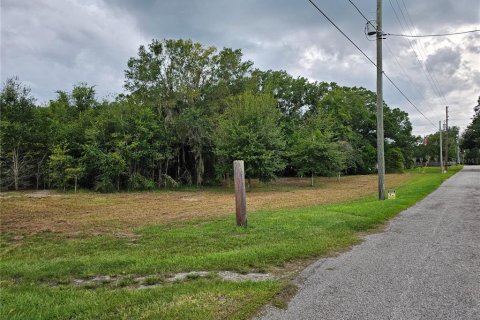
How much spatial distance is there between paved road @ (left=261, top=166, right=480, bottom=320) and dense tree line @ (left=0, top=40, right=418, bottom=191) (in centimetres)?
1791

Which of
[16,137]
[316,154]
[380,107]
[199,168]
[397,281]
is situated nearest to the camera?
[397,281]

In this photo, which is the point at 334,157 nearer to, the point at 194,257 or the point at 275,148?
the point at 275,148

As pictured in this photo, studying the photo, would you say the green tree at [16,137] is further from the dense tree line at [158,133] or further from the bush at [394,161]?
the bush at [394,161]

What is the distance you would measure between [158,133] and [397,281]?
76.0ft

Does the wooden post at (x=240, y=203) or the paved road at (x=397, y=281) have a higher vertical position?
the wooden post at (x=240, y=203)

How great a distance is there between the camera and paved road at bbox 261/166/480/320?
358 centimetres

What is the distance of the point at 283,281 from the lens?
183 inches

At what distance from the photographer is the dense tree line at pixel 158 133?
2375 cm

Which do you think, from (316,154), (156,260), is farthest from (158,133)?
(156,260)

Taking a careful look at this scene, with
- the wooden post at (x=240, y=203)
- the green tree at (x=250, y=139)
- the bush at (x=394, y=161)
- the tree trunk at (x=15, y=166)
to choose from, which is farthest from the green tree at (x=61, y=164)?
the bush at (x=394, y=161)

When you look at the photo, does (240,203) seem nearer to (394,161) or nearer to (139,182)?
(139,182)

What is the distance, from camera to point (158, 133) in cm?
2600

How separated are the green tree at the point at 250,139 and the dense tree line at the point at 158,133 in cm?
7

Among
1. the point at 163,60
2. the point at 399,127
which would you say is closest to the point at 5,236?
the point at 163,60
